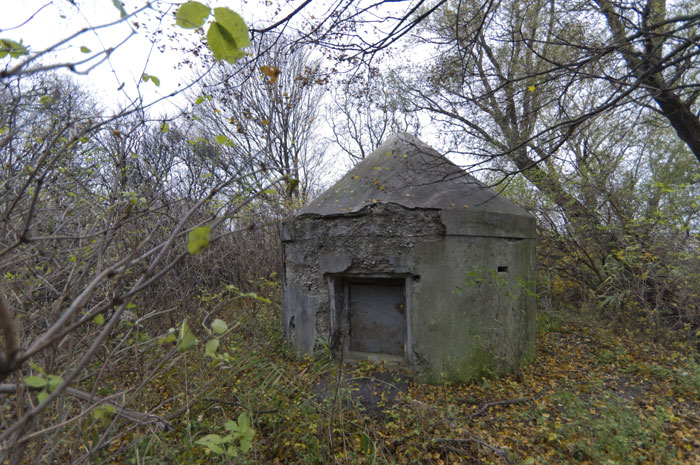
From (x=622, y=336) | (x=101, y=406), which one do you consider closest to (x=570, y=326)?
(x=622, y=336)

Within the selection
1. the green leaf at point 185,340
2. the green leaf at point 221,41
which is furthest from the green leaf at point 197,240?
the green leaf at point 221,41

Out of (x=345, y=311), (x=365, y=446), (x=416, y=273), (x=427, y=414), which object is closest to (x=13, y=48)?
(x=365, y=446)

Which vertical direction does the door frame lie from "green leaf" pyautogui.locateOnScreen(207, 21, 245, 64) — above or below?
below

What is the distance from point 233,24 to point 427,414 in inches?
139

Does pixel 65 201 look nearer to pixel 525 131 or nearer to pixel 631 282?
pixel 525 131

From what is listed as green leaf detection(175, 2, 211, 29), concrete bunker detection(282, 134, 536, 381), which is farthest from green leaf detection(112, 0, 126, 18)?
concrete bunker detection(282, 134, 536, 381)

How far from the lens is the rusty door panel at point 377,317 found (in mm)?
4840

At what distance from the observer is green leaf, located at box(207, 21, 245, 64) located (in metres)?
1.00

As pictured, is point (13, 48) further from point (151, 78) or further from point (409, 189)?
point (409, 189)

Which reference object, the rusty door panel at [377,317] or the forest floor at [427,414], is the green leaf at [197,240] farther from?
the rusty door panel at [377,317]

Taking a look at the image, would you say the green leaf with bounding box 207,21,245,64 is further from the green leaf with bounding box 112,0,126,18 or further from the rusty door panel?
the rusty door panel

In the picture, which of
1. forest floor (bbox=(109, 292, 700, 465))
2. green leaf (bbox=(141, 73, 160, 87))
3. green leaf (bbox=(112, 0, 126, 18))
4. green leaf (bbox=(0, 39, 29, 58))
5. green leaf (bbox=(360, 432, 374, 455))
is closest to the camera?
green leaf (bbox=(112, 0, 126, 18))

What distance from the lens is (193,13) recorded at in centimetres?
97

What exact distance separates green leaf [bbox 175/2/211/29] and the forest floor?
1857 mm
